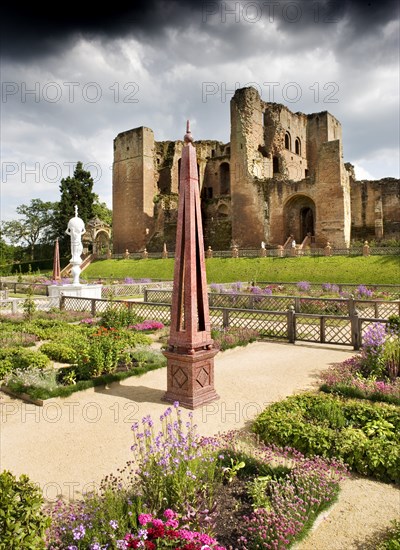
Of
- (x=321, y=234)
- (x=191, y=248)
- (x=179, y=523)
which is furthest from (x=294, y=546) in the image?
(x=321, y=234)

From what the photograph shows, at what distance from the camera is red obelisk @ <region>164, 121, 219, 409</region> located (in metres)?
5.96

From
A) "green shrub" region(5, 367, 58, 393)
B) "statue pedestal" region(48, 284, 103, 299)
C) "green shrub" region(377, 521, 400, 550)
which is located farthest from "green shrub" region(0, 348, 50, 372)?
"statue pedestal" region(48, 284, 103, 299)

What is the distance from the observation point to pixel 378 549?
2.83 meters

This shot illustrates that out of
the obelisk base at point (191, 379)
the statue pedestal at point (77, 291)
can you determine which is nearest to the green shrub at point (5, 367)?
the obelisk base at point (191, 379)

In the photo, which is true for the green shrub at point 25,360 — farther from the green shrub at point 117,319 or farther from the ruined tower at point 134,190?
the ruined tower at point 134,190

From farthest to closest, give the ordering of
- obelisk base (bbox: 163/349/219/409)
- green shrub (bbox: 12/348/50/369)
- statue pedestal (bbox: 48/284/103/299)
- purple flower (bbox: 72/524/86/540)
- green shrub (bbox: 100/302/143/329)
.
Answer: statue pedestal (bbox: 48/284/103/299) → green shrub (bbox: 100/302/143/329) → green shrub (bbox: 12/348/50/369) → obelisk base (bbox: 163/349/219/409) → purple flower (bbox: 72/524/86/540)

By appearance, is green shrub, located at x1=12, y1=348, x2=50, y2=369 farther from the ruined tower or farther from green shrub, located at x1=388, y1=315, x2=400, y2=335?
the ruined tower

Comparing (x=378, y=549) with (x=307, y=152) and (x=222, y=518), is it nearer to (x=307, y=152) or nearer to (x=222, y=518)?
(x=222, y=518)

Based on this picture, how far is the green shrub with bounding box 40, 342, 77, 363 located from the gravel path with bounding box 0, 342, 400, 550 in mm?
1869

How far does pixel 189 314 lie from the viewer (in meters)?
6.02

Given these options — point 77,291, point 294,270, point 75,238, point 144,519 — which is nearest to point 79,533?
Answer: point 144,519

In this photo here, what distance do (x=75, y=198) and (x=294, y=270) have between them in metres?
32.0

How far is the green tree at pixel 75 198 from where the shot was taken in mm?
47781

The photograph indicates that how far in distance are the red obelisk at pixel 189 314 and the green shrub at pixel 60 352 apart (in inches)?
126
